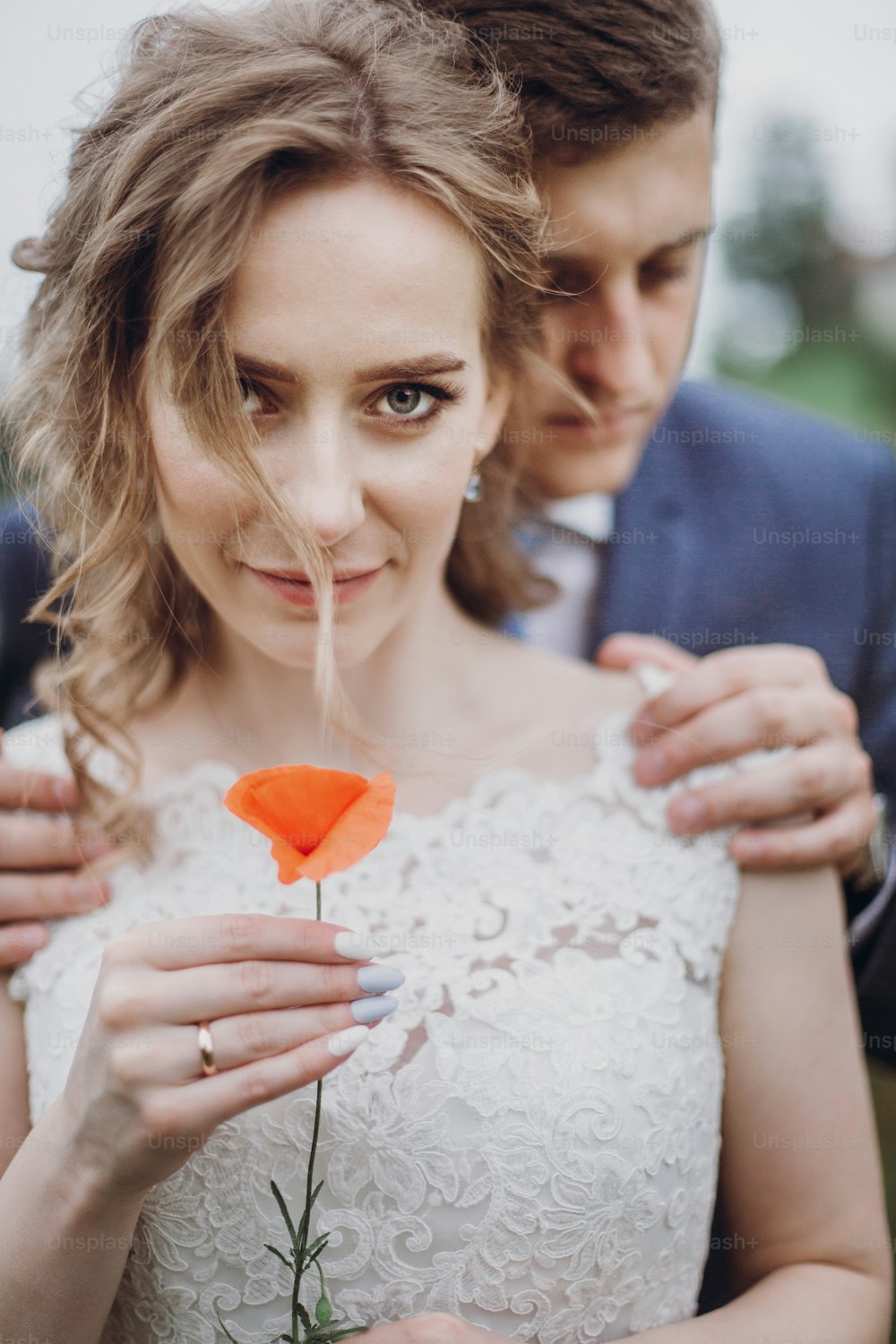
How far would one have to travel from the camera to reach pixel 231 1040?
4.00 ft

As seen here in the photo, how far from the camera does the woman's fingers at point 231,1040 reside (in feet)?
4.00

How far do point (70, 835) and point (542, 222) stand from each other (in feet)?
4.16

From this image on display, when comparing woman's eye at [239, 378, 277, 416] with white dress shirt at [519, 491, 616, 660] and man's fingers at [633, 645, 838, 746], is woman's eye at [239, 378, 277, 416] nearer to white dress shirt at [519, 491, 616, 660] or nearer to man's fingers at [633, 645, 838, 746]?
man's fingers at [633, 645, 838, 746]

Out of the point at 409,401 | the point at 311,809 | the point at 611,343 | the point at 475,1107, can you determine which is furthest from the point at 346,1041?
the point at 611,343

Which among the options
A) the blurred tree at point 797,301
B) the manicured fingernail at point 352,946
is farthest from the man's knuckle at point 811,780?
the blurred tree at point 797,301

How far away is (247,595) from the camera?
1.67 m

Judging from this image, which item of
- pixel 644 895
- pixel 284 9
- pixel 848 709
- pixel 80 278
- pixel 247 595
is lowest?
pixel 644 895

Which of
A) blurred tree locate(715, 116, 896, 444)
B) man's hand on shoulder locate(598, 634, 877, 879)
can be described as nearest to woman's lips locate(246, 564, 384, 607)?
man's hand on shoulder locate(598, 634, 877, 879)

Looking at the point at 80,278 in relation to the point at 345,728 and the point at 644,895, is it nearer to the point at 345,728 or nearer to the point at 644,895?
the point at 345,728

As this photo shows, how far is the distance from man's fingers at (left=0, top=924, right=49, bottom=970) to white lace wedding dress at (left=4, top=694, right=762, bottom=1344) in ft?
0.09

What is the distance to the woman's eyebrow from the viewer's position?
4.90 ft

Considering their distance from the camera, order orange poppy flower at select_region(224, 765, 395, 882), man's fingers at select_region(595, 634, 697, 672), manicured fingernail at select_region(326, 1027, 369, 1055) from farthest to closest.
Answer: man's fingers at select_region(595, 634, 697, 672), manicured fingernail at select_region(326, 1027, 369, 1055), orange poppy flower at select_region(224, 765, 395, 882)

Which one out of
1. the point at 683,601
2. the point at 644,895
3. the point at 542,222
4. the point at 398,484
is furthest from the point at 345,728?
the point at 683,601

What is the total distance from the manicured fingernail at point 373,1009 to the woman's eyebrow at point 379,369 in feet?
2.61
